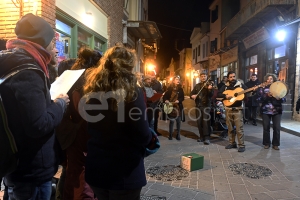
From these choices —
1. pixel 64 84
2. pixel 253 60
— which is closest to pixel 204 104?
pixel 64 84

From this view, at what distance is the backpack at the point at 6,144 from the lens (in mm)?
1614

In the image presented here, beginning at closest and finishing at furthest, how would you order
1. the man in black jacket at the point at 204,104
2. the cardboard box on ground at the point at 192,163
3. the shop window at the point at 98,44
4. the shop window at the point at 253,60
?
1. the cardboard box on ground at the point at 192,163
2. the man in black jacket at the point at 204,104
3. the shop window at the point at 98,44
4. the shop window at the point at 253,60

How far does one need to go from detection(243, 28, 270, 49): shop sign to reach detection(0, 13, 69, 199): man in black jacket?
43.4 feet

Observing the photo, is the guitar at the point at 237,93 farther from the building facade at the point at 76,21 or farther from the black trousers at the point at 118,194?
the black trousers at the point at 118,194

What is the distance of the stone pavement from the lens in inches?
152

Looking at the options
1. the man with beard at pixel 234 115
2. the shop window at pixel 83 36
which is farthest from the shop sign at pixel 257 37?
the shop window at pixel 83 36

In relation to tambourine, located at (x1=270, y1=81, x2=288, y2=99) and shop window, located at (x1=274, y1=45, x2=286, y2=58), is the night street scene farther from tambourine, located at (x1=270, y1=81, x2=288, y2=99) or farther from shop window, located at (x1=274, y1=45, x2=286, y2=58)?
shop window, located at (x1=274, y1=45, x2=286, y2=58)

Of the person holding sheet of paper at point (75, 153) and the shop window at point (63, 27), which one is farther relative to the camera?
the shop window at point (63, 27)

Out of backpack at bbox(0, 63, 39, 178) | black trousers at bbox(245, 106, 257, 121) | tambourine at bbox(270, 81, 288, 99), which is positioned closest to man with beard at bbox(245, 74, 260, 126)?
black trousers at bbox(245, 106, 257, 121)

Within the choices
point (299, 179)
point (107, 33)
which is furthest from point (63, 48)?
point (299, 179)

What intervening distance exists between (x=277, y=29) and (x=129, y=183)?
12.1m

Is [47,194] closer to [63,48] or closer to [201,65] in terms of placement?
[63,48]

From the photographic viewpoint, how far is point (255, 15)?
13023 millimetres

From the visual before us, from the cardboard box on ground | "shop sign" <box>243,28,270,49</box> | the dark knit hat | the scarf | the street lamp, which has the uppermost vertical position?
"shop sign" <box>243,28,270,49</box>
